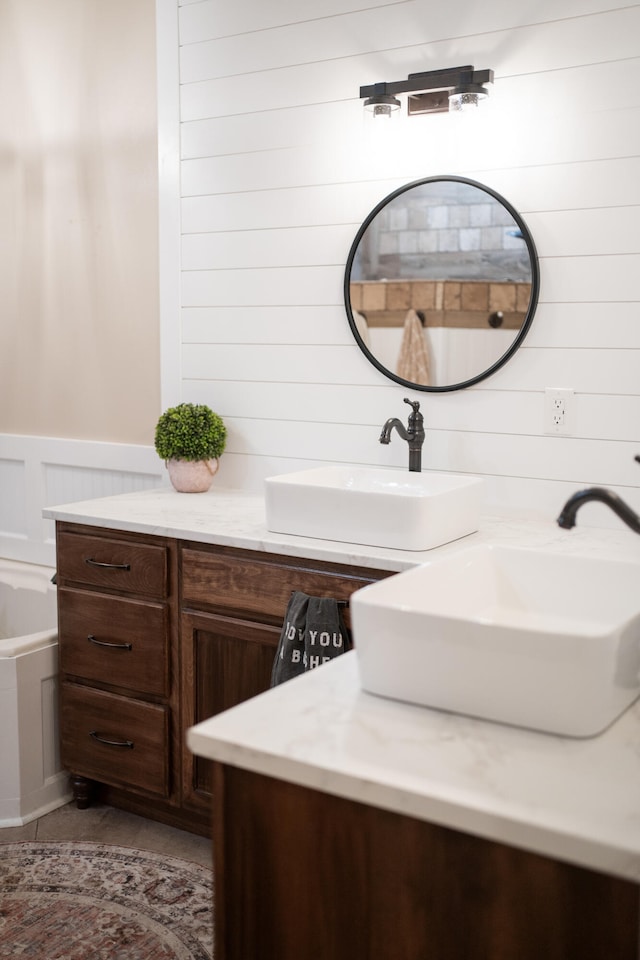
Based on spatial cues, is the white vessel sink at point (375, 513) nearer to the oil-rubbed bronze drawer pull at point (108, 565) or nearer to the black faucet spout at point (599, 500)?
the oil-rubbed bronze drawer pull at point (108, 565)

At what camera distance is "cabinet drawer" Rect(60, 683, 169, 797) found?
8.45ft

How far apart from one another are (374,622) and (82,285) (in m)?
2.63

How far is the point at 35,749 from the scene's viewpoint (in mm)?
2742

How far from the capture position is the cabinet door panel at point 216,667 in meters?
2.38

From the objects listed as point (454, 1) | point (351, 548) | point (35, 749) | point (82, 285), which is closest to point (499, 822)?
point (351, 548)

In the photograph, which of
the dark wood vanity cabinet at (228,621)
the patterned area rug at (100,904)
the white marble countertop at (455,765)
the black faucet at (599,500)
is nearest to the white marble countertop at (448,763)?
the white marble countertop at (455,765)

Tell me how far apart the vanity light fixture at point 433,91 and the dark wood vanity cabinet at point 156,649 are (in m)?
1.29

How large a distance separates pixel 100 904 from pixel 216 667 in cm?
63

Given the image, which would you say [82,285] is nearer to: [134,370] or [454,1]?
[134,370]

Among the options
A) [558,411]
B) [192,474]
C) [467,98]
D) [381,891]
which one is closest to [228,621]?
[192,474]

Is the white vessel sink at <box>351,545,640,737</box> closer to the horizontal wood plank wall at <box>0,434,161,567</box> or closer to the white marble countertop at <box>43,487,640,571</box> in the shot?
the white marble countertop at <box>43,487,640,571</box>

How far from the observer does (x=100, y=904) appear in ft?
7.47

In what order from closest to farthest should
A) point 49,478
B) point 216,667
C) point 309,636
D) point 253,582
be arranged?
point 309,636
point 253,582
point 216,667
point 49,478

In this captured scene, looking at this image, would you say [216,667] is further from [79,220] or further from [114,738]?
[79,220]
